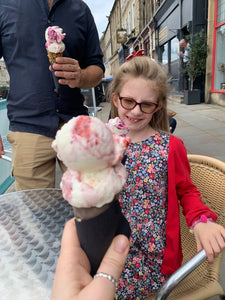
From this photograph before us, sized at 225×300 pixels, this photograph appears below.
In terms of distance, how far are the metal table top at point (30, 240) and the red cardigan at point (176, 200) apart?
591 millimetres

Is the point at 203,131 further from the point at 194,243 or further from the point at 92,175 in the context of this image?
the point at 92,175

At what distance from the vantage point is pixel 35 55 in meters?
1.62

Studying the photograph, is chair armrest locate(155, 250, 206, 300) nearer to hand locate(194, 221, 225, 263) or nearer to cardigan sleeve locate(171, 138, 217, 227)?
hand locate(194, 221, 225, 263)

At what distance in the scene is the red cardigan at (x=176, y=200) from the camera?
4.09ft

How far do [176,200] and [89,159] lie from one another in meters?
0.88

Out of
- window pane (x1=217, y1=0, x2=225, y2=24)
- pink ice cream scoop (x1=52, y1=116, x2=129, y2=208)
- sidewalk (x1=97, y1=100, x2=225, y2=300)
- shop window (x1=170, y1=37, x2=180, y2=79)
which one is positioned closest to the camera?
pink ice cream scoop (x1=52, y1=116, x2=129, y2=208)

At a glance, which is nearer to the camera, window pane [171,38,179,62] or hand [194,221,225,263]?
hand [194,221,225,263]

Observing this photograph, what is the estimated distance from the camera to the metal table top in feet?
3.25

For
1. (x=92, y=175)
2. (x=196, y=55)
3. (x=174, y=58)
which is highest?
(x=174, y=58)

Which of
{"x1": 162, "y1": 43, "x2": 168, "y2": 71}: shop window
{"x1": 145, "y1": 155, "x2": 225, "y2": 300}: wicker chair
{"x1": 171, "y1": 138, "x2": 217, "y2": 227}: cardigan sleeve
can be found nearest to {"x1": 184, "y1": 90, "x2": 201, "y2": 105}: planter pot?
{"x1": 162, "y1": 43, "x2": 168, "y2": 71}: shop window

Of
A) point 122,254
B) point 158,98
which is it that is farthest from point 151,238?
point 158,98

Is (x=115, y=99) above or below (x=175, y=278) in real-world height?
above

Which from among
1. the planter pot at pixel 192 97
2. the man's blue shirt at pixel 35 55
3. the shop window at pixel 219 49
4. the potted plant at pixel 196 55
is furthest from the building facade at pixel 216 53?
the man's blue shirt at pixel 35 55

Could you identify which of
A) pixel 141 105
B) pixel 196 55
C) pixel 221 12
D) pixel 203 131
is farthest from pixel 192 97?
pixel 141 105
